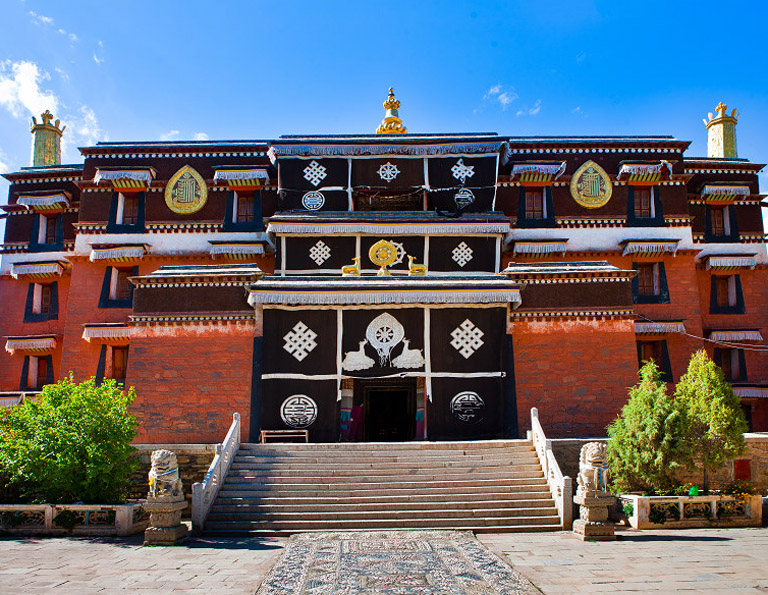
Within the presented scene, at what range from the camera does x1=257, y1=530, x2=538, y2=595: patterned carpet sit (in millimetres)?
8102

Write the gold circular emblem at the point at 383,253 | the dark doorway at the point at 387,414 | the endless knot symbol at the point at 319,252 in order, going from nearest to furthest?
1. the dark doorway at the point at 387,414
2. the gold circular emblem at the point at 383,253
3. the endless knot symbol at the point at 319,252

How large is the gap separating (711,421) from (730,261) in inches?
461

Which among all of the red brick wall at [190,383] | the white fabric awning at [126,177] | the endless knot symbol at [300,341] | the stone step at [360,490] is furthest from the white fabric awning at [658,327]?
the white fabric awning at [126,177]

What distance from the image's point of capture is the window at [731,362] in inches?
879

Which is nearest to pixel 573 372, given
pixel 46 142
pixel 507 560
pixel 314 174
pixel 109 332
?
pixel 507 560

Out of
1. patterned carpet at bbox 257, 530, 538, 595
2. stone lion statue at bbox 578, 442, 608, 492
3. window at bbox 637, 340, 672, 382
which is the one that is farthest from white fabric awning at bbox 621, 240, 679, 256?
patterned carpet at bbox 257, 530, 538, 595

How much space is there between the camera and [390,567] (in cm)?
912

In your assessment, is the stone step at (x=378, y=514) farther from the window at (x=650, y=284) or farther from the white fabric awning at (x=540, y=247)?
the window at (x=650, y=284)

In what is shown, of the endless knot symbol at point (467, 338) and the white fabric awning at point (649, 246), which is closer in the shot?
the endless knot symbol at point (467, 338)

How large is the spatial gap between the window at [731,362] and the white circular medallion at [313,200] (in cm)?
1525

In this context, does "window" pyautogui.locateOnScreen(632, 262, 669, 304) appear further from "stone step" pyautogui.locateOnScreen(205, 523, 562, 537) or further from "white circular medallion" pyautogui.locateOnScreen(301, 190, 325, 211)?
"stone step" pyautogui.locateOnScreen(205, 523, 562, 537)

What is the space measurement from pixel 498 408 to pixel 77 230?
16844 millimetres

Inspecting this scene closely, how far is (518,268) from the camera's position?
61.3ft

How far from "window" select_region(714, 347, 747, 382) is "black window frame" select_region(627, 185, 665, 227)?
5084mm
